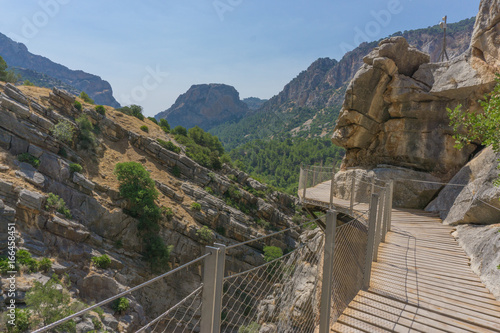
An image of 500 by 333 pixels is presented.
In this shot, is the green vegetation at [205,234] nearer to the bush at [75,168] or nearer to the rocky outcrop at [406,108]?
the bush at [75,168]

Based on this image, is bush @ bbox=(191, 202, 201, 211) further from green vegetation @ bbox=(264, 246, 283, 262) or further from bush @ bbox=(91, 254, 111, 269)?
bush @ bbox=(91, 254, 111, 269)

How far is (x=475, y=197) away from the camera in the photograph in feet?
23.3

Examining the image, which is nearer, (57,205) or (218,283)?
(218,283)

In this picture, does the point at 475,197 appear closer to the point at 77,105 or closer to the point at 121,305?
the point at 121,305

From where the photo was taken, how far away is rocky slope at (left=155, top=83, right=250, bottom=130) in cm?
16212

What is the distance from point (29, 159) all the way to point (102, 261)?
8.43 m

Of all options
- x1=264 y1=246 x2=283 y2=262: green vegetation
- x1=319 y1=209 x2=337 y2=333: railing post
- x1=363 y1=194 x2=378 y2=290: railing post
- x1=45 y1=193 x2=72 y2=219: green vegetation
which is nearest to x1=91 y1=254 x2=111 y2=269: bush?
x1=45 y1=193 x2=72 y2=219: green vegetation

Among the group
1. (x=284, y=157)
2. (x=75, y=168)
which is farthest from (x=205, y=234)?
(x=284, y=157)

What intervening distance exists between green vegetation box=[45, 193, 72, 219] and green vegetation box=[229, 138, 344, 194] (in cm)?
4353

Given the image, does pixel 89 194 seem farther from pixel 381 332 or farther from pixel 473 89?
pixel 473 89

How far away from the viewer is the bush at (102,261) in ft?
50.3

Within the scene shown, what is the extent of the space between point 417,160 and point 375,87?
4.39 m

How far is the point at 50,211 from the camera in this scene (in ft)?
50.3

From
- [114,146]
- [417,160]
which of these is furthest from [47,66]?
[417,160]
